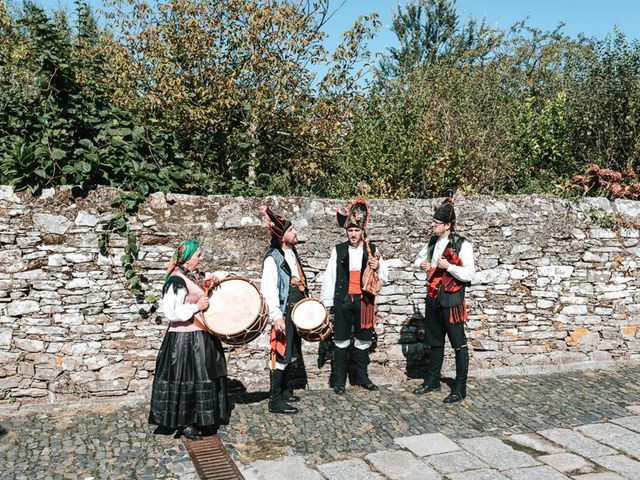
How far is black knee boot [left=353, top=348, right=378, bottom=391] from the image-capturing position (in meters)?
6.67

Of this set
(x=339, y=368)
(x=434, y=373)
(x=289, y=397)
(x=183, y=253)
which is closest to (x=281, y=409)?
(x=289, y=397)

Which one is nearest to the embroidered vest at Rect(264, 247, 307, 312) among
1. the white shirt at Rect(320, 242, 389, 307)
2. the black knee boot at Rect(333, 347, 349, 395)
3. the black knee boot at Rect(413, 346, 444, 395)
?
the white shirt at Rect(320, 242, 389, 307)

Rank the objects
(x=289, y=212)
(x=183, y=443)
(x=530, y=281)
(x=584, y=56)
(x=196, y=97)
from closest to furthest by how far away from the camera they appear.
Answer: (x=183, y=443)
(x=289, y=212)
(x=530, y=281)
(x=196, y=97)
(x=584, y=56)

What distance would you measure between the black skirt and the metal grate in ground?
160 millimetres

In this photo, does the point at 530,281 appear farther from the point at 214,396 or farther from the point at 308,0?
the point at 308,0

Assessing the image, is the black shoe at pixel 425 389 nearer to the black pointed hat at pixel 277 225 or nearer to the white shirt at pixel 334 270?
the white shirt at pixel 334 270

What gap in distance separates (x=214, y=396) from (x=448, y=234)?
112 inches

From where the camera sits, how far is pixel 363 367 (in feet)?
22.0

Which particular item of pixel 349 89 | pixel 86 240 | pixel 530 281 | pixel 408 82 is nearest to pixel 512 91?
pixel 408 82

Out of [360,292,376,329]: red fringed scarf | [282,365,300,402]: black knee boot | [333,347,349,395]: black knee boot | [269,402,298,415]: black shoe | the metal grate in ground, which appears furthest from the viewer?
[333,347,349,395]: black knee boot

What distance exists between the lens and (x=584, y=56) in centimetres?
1016

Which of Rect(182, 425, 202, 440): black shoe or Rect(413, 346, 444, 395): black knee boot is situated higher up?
Rect(413, 346, 444, 395): black knee boot

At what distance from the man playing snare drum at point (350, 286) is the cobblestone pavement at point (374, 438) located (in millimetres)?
514

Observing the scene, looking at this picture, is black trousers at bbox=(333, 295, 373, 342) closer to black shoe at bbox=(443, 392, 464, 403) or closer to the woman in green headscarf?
black shoe at bbox=(443, 392, 464, 403)
